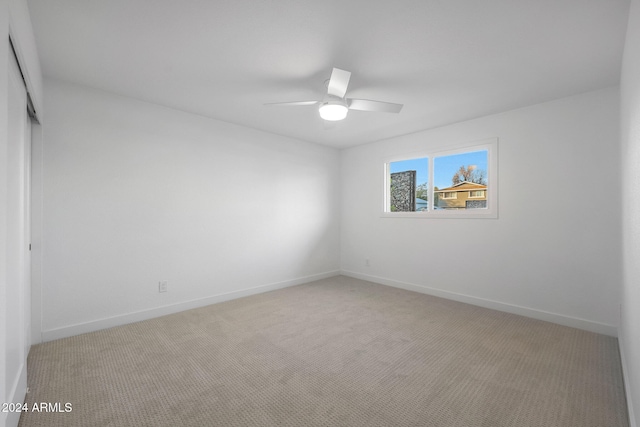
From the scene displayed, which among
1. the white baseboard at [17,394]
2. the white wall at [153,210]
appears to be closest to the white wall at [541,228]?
the white wall at [153,210]

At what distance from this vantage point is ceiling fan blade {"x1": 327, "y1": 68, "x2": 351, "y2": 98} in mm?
2131

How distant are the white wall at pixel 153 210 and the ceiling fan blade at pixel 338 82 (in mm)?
2034

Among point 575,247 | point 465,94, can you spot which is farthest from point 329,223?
point 575,247

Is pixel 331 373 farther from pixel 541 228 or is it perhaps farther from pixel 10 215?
pixel 541 228

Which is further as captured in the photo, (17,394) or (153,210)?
(153,210)

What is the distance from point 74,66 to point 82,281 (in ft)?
6.47

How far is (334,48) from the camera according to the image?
6.94 ft

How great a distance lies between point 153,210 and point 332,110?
2302 millimetres

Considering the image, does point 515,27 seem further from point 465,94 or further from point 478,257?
point 478,257

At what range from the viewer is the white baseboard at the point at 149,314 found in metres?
2.67

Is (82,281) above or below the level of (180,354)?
above

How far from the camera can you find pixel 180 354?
7.87ft

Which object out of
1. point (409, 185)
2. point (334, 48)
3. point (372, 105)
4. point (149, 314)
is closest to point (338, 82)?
point (334, 48)

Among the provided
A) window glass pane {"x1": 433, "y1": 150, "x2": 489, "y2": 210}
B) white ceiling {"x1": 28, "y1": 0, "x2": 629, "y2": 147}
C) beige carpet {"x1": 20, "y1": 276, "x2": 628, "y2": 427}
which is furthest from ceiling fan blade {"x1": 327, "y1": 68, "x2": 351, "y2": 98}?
window glass pane {"x1": 433, "y1": 150, "x2": 489, "y2": 210}
